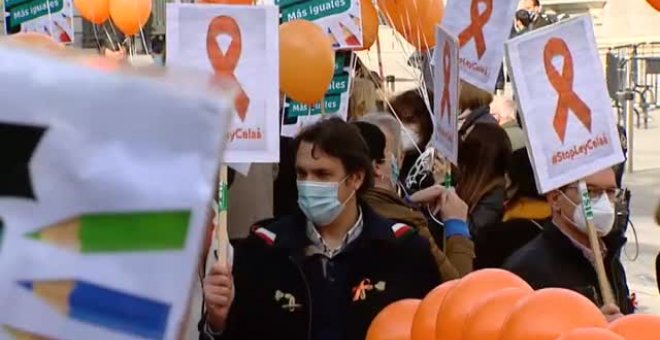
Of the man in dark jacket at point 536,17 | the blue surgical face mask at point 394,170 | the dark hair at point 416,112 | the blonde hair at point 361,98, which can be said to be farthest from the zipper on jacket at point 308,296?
the man in dark jacket at point 536,17

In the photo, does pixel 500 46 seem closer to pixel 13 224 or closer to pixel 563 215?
pixel 563 215

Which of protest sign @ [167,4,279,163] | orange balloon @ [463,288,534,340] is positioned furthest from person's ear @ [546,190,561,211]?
orange balloon @ [463,288,534,340]

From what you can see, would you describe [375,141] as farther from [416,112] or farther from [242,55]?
[416,112]

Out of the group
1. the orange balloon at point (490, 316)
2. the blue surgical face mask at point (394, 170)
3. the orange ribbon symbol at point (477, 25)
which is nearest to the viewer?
the orange balloon at point (490, 316)

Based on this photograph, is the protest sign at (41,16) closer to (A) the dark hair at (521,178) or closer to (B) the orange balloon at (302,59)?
(B) the orange balloon at (302,59)

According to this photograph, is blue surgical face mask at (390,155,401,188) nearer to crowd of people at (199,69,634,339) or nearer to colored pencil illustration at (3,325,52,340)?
crowd of people at (199,69,634,339)

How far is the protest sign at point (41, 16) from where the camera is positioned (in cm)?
938

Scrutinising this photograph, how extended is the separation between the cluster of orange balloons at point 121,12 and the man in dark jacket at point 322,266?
20.2 feet

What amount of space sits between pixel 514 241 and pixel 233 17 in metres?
1.44

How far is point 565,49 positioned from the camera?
3857mm

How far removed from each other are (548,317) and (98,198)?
1413 mm

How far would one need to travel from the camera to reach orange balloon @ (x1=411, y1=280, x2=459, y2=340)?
304cm

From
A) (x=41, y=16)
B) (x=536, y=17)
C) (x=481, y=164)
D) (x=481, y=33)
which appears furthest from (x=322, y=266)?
(x=536, y=17)

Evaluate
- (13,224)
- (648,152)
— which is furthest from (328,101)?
(648,152)
